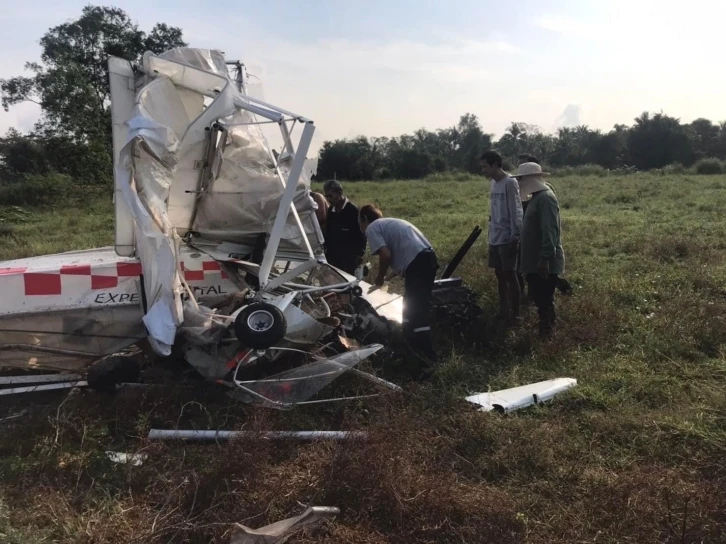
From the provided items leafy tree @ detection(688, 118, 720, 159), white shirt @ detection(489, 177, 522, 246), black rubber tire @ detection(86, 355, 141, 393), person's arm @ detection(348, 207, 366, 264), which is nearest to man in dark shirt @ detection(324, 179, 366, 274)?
person's arm @ detection(348, 207, 366, 264)

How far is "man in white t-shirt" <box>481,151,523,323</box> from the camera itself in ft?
18.9

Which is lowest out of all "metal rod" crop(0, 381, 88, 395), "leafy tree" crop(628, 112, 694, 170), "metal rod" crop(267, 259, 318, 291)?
"metal rod" crop(0, 381, 88, 395)

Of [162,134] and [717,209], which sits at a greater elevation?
[162,134]

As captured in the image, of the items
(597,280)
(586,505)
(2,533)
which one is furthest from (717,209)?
(2,533)

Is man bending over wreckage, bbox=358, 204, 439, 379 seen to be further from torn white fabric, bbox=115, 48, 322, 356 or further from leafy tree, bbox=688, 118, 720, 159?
leafy tree, bbox=688, 118, 720, 159

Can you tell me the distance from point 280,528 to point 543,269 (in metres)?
3.53

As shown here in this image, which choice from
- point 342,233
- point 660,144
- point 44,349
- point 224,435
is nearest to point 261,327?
point 224,435

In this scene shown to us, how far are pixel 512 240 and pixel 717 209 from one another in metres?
9.84

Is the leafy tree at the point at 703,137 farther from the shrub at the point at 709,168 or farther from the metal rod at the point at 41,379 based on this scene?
the metal rod at the point at 41,379

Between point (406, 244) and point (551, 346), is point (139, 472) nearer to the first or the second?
point (406, 244)

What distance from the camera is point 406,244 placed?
484 centimetres

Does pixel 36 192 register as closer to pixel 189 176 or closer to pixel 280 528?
pixel 189 176

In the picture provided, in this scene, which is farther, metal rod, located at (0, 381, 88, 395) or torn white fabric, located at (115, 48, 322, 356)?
metal rod, located at (0, 381, 88, 395)

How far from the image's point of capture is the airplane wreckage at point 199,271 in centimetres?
403
